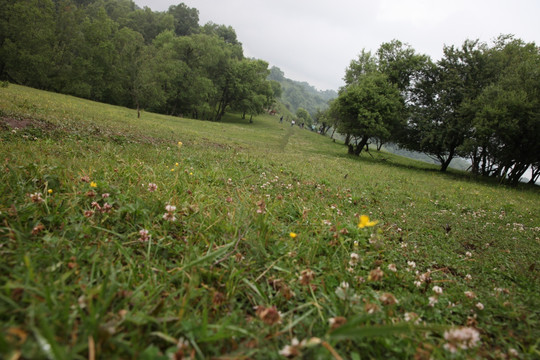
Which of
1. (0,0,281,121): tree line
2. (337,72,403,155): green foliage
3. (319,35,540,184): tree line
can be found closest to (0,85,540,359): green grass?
(319,35,540,184): tree line

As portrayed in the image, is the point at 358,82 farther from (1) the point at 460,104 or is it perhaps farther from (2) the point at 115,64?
(2) the point at 115,64

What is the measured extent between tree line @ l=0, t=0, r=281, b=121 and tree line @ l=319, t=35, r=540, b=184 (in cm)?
2690

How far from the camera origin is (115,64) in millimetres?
49625

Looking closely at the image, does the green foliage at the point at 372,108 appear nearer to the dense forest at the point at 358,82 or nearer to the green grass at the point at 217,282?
the dense forest at the point at 358,82

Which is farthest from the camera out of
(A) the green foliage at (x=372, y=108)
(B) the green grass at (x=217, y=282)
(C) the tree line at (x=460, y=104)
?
(A) the green foliage at (x=372, y=108)

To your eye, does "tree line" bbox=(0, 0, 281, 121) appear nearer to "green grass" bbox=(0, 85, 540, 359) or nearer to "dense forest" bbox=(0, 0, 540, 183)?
"dense forest" bbox=(0, 0, 540, 183)

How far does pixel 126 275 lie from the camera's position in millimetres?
1952

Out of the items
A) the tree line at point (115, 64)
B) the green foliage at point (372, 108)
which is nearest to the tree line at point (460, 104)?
the green foliage at point (372, 108)

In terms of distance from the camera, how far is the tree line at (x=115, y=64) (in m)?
38.3

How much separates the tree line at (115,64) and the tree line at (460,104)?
2690 cm

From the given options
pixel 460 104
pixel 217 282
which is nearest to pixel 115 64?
pixel 460 104

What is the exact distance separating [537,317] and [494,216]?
20.9ft

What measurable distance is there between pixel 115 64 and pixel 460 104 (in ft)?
197

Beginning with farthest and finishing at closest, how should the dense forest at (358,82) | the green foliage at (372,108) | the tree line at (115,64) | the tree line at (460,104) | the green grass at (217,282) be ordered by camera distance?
the tree line at (115,64)
the green foliage at (372,108)
the dense forest at (358,82)
the tree line at (460,104)
the green grass at (217,282)
